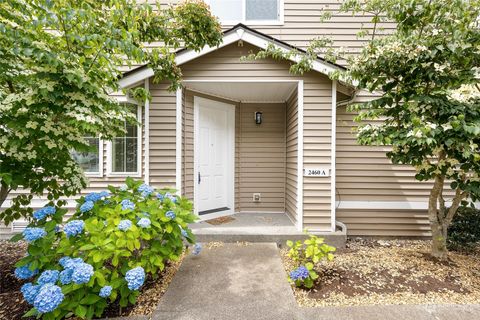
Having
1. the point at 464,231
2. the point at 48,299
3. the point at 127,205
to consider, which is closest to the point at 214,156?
the point at 127,205

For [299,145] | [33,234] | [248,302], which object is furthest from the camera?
[299,145]

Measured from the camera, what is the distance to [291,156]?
451cm

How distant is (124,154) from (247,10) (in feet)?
11.9

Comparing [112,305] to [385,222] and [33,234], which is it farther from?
[385,222]

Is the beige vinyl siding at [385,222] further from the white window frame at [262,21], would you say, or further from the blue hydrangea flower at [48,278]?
the blue hydrangea flower at [48,278]

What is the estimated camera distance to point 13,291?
8.24ft

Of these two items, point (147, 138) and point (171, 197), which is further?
point (147, 138)

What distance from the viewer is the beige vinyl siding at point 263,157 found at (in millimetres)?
5090

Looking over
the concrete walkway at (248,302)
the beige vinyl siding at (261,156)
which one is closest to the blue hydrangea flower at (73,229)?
the concrete walkway at (248,302)

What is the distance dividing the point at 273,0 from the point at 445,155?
400cm

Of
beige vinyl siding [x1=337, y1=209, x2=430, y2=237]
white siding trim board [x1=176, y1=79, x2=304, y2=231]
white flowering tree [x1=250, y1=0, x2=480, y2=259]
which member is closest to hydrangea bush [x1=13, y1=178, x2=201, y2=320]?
white siding trim board [x1=176, y1=79, x2=304, y2=231]

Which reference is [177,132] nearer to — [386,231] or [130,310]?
[130,310]

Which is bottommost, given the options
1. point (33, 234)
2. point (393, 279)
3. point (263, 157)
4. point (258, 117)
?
point (393, 279)

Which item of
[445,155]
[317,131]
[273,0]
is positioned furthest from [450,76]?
[273,0]
